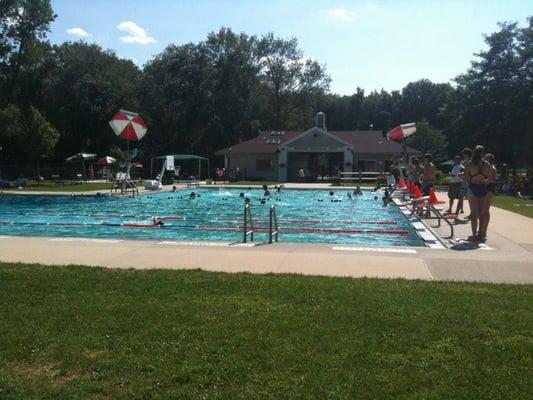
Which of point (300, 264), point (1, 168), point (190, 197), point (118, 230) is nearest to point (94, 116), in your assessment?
point (1, 168)

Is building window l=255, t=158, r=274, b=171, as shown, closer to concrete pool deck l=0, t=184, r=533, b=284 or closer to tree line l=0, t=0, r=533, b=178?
tree line l=0, t=0, r=533, b=178

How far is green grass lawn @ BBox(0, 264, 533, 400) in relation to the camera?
12.0ft

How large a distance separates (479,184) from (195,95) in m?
51.9

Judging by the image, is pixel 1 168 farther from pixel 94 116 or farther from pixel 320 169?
pixel 320 169

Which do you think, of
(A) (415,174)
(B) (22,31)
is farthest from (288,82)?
(A) (415,174)

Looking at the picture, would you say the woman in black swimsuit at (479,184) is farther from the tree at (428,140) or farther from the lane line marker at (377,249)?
the tree at (428,140)

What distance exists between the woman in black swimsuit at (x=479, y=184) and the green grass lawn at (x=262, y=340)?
15.6 feet

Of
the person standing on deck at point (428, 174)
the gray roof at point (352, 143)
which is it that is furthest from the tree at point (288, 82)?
the person standing on deck at point (428, 174)

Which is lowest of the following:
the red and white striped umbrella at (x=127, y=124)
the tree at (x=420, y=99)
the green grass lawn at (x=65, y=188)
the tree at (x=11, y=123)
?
the green grass lawn at (x=65, y=188)

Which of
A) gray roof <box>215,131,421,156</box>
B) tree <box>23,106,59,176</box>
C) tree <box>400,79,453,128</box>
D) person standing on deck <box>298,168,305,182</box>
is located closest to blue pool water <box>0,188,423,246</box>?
tree <box>23,106,59,176</box>

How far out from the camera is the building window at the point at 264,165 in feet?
158

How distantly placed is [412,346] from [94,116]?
2085 inches

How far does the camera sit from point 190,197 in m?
27.3

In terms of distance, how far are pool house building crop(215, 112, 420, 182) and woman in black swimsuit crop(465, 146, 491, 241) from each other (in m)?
34.1
